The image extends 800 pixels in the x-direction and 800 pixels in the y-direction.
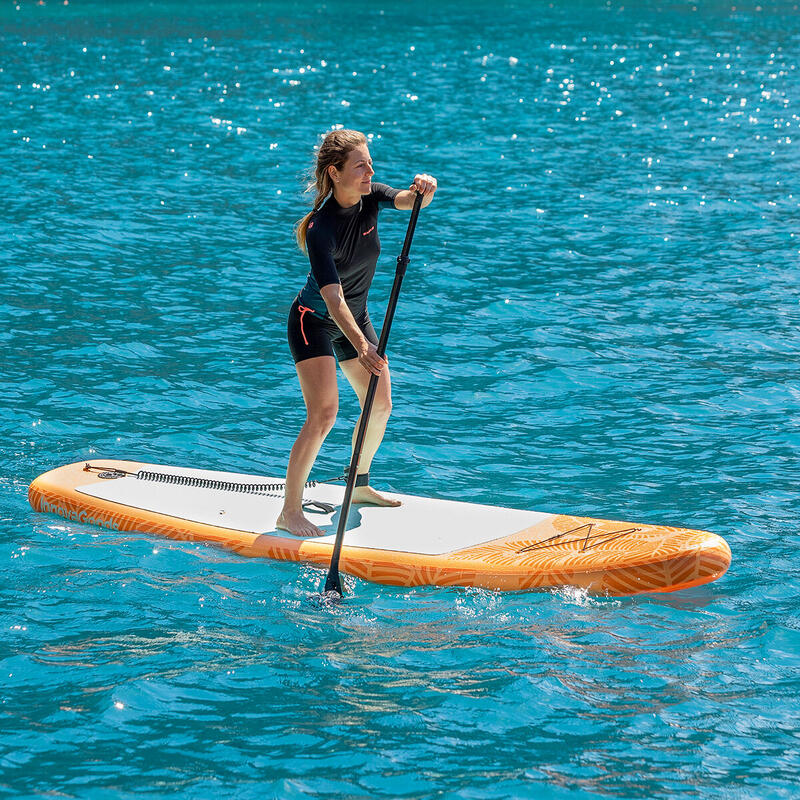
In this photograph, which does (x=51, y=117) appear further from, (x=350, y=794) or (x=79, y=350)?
(x=350, y=794)

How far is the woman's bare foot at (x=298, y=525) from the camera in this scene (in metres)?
7.04

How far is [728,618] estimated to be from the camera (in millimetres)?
6137

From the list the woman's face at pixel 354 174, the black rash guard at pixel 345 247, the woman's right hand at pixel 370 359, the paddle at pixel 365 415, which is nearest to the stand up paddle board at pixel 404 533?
the paddle at pixel 365 415

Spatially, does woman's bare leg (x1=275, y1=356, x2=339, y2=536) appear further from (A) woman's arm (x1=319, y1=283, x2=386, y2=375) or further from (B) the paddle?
(A) woman's arm (x1=319, y1=283, x2=386, y2=375)

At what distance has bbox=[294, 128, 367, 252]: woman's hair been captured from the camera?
6.41 meters

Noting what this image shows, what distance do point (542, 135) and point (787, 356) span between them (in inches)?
488

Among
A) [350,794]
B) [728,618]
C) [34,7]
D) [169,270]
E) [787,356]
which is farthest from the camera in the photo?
[34,7]

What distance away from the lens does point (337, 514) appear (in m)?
7.40

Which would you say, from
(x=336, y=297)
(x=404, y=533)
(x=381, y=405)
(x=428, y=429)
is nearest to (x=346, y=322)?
(x=336, y=297)

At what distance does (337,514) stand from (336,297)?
164 cm

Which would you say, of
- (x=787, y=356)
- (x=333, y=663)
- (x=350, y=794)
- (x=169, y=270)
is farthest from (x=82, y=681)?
(x=169, y=270)

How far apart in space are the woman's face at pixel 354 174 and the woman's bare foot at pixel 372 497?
6.35ft

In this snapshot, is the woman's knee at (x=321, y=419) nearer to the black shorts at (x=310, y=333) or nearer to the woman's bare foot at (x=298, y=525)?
the black shorts at (x=310, y=333)

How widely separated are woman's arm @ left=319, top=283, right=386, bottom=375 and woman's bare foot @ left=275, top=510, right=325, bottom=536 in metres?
1.17
